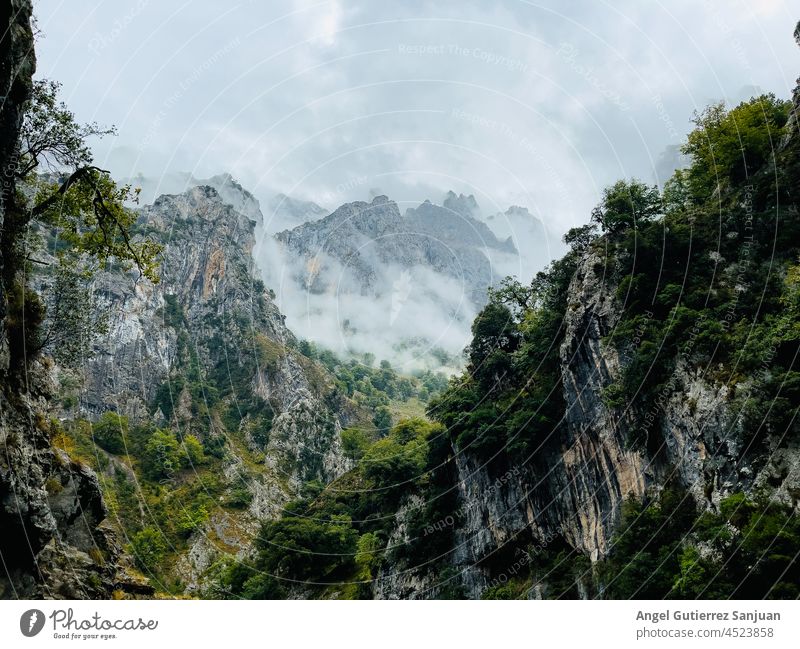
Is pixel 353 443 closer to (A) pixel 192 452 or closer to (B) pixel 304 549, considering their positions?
(A) pixel 192 452

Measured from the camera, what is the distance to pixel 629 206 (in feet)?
131

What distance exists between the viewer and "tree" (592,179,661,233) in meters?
39.7

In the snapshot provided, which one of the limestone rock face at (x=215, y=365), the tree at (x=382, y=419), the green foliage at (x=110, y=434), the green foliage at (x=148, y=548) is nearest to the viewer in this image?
the green foliage at (x=148, y=548)

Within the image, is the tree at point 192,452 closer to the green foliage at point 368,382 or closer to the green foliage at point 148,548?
the green foliage at point 148,548

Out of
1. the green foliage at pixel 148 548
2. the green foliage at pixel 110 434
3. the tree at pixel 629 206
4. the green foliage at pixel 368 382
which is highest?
the green foliage at pixel 368 382

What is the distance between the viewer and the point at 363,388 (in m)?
180

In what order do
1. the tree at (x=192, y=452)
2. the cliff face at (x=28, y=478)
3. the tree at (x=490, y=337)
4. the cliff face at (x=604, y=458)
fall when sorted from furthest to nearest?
1. the tree at (x=192, y=452)
2. the tree at (x=490, y=337)
3. the cliff face at (x=604, y=458)
4. the cliff face at (x=28, y=478)

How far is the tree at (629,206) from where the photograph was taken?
39.7 m

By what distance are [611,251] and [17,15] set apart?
34.2m

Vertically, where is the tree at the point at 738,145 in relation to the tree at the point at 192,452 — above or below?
above

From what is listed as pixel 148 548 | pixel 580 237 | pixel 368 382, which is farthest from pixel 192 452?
pixel 580 237

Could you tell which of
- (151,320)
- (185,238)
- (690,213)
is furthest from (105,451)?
(690,213)

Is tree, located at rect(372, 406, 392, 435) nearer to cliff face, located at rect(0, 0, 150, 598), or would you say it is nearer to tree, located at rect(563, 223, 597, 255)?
tree, located at rect(563, 223, 597, 255)

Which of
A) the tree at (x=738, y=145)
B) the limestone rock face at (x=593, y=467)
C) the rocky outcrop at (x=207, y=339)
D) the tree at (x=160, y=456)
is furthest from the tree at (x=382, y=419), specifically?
the tree at (x=738, y=145)
